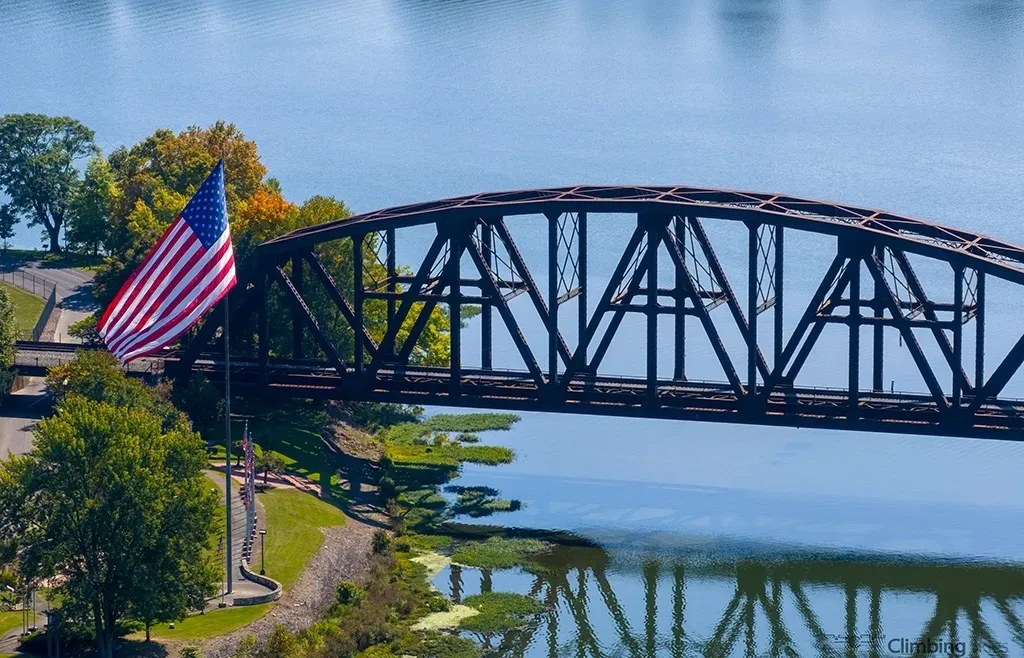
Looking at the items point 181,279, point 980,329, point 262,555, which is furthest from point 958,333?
point 181,279

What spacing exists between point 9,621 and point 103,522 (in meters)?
5.88

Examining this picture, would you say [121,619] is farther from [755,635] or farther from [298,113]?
[298,113]

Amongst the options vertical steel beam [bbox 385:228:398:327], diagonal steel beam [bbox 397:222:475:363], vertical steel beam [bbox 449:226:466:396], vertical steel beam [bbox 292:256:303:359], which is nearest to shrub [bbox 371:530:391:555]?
vertical steel beam [bbox 449:226:466:396]

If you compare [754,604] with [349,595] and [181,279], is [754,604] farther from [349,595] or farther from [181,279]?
[181,279]

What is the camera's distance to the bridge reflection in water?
66938mm

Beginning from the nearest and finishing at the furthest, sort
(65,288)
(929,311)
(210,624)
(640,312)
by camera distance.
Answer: (210,624)
(929,311)
(640,312)
(65,288)

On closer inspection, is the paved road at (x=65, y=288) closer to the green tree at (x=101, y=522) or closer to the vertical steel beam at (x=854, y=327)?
the green tree at (x=101, y=522)

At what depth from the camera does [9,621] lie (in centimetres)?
6044

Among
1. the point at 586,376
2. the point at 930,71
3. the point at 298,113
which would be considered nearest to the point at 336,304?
the point at 586,376

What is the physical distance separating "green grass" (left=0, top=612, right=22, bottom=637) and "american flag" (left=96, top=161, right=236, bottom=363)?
9.64 m

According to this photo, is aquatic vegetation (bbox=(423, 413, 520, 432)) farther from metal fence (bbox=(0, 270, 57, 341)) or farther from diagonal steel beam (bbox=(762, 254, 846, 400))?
metal fence (bbox=(0, 270, 57, 341))

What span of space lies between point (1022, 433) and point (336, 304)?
96.2 ft

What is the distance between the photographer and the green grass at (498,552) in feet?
241

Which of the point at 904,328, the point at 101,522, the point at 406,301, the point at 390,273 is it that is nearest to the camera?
the point at 101,522
